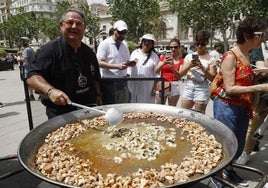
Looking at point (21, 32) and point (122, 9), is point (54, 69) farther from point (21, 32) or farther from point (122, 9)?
point (21, 32)

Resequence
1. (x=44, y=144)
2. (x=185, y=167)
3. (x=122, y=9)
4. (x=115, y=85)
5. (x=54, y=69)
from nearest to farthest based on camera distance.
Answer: (x=185, y=167) < (x=44, y=144) < (x=54, y=69) < (x=115, y=85) < (x=122, y=9)

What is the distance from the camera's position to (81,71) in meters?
2.95

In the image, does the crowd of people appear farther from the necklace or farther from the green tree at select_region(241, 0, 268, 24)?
the green tree at select_region(241, 0, 268, 24)

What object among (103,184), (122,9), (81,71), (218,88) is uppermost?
(122,9)

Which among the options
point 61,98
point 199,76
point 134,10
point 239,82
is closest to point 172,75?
point 199,76

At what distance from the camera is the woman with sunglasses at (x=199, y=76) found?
4.25 metres

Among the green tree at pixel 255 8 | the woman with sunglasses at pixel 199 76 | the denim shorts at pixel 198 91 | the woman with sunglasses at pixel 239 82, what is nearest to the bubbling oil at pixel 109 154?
the woman with sunglasses at pixel 239 82

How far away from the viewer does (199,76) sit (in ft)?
14.9

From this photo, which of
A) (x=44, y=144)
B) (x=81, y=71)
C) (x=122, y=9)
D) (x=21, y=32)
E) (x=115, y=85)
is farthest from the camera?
(x=21, y=32)

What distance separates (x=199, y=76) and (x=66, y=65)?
2.43m

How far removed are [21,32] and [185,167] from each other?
6410cm

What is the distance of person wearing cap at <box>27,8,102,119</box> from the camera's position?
8.92 ft

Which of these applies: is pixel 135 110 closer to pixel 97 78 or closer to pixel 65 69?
pixel 97 78

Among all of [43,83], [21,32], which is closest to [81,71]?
[43,83]
